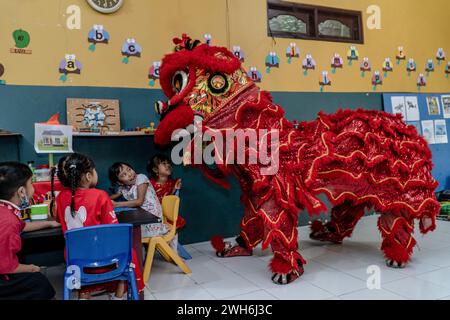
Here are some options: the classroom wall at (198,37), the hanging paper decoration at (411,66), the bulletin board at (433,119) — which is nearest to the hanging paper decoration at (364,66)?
the classroom wall at (198,37)

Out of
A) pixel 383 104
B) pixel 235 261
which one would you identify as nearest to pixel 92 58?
pixel 235 261

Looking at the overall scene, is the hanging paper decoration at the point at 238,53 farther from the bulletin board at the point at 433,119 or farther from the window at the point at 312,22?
the bulletin board at the point at 433,119

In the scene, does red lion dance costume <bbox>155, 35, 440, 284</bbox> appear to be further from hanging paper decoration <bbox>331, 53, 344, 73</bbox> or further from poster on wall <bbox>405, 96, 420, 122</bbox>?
poster on wall <bbox>405, 96, 420, 122</bbox>

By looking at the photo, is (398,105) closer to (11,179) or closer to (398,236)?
(398,236)

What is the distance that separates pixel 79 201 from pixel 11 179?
13.4 inches

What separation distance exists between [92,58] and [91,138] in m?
0.65

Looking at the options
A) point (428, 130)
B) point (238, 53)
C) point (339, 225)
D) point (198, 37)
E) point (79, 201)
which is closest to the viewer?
point (79, 201)

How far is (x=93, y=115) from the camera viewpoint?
2973mm

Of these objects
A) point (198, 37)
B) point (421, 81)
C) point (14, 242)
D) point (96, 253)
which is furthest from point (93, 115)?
point (421, 81)

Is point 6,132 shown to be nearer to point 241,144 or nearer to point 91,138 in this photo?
point 91,138

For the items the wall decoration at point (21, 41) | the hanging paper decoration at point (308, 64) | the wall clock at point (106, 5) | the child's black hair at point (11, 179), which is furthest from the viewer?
the hanging paper decoration at point (308, 64)

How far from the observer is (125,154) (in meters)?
3.14

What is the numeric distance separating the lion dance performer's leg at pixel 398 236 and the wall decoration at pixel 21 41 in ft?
9.60

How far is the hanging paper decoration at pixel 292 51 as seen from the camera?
151 inches
